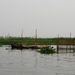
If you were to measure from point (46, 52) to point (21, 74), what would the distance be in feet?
72.6

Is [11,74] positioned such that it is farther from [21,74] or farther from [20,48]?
[20,48]

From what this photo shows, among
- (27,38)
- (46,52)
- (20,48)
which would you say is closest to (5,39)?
(27,38)

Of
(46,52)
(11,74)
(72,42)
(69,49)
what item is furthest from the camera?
(69,49)

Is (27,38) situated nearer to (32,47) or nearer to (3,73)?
(32,47)

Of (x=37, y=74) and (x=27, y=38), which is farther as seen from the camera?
(x=27, y=38)

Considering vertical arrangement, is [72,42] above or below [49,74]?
above

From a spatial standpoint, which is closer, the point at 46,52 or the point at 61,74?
the point at 61,74

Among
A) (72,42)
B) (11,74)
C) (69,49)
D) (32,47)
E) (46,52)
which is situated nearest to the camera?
(11,74)

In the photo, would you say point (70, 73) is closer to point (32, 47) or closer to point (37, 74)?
point (37, 74)

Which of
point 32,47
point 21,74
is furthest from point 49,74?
point 32,47

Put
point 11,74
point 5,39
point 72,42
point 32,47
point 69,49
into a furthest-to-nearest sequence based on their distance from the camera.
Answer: point 5,39 < point 32,47 < point 69,49 < point 72,42 < point 11,74

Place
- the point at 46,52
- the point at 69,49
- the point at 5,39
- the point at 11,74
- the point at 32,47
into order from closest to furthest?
the point at 11,74, the point at 46,52, the point at 69,49, the point at 32,47, the point at 5,39

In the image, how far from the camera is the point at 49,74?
1725 cm

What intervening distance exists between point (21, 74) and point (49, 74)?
192 cm
